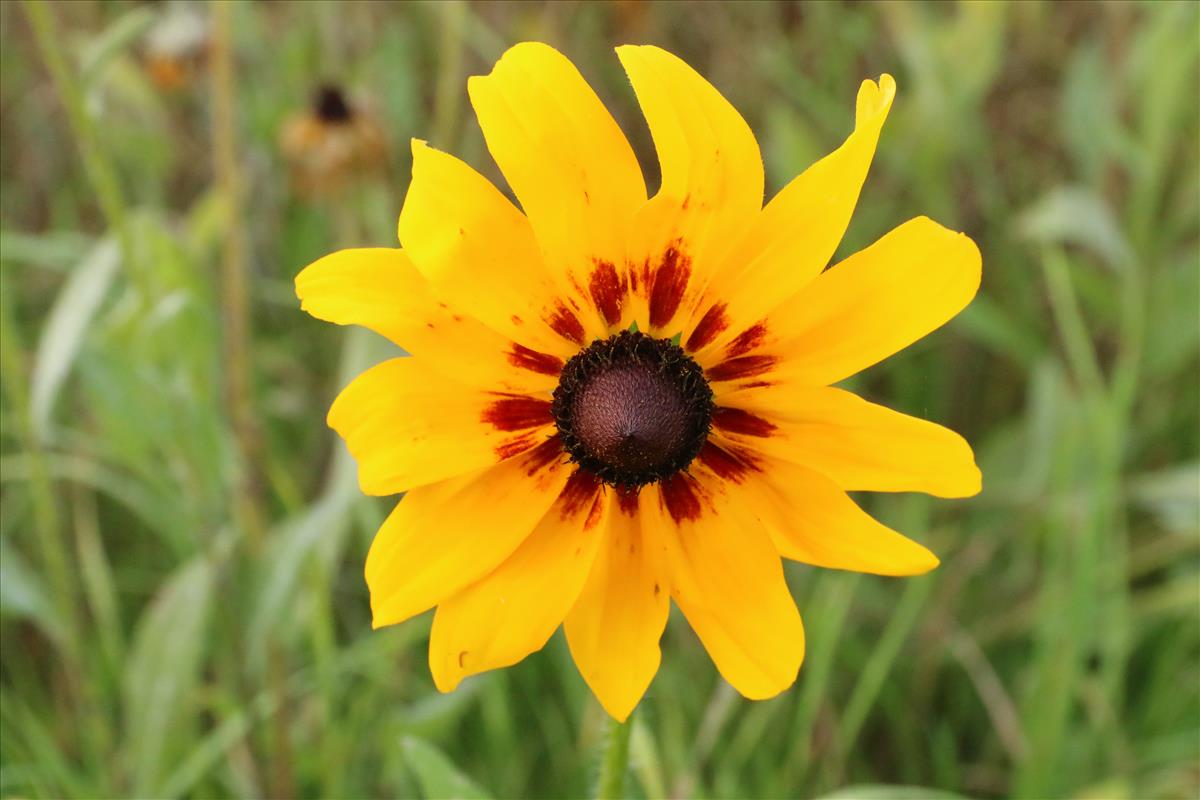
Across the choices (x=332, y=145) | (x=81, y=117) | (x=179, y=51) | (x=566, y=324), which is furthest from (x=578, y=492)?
(x=179, y=51)

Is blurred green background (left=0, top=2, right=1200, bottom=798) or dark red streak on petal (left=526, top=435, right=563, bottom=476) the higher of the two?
blurred green background (left=0, top=2, right=1200, bottom=798)

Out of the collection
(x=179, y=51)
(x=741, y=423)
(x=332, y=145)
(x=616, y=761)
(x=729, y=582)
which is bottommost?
(x=616, y=761)

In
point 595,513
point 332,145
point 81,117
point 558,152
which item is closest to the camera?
point 558,152

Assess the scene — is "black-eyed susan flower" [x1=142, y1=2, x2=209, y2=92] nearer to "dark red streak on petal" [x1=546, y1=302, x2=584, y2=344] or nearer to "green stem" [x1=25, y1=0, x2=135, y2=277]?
"green stem" [x1=25, y1=0, x2=135, y2=277]

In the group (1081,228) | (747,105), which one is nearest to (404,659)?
(1081,228)


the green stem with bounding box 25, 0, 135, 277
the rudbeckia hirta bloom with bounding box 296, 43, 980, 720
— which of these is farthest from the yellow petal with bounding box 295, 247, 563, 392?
the green stem with bounding box 25, 0, 135, 277

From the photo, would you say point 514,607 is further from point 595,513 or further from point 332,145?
point 332,145

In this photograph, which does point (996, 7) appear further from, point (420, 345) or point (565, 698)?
point (420, 345)
